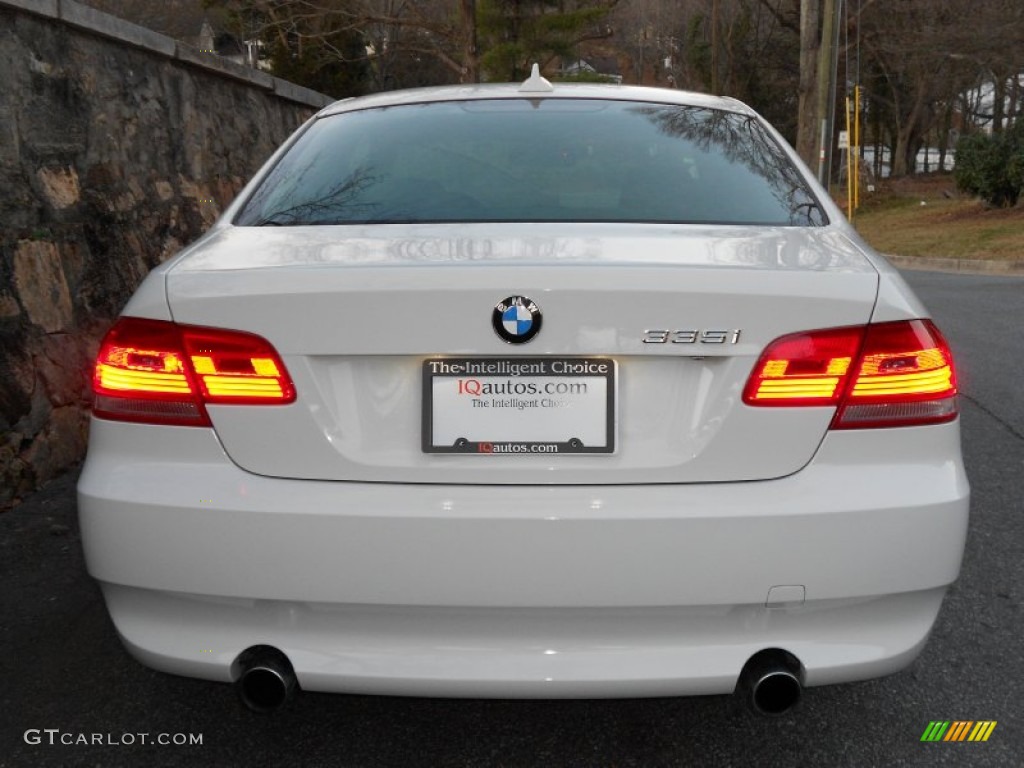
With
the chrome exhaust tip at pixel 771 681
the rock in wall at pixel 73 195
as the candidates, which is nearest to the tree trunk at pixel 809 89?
the rock in wall at pixel 73 195

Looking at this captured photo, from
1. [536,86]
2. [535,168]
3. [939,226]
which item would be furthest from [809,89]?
[535,168]

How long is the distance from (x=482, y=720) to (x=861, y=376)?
1.29 m

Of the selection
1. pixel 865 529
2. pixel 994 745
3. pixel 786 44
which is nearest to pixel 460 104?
pixel 865 529

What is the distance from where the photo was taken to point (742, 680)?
198 centimetres

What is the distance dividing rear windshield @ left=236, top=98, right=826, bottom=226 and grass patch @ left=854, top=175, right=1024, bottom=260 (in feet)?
51.9

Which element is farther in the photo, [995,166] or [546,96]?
[995,166]

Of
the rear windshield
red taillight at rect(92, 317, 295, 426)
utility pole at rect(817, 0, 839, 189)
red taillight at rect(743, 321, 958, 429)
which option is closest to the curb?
utility pole at rect(817, 0, 839, 189)

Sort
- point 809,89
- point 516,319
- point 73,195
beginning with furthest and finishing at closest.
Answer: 1. point 809,89
2. point 73,195
3. point 516,319

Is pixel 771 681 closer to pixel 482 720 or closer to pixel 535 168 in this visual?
pixel 482 720

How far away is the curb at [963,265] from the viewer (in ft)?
53.2

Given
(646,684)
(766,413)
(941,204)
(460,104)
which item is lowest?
(941,204)

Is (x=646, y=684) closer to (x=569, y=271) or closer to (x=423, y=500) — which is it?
(x=423, y=500)

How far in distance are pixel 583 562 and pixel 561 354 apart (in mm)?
390

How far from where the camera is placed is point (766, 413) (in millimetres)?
1948
